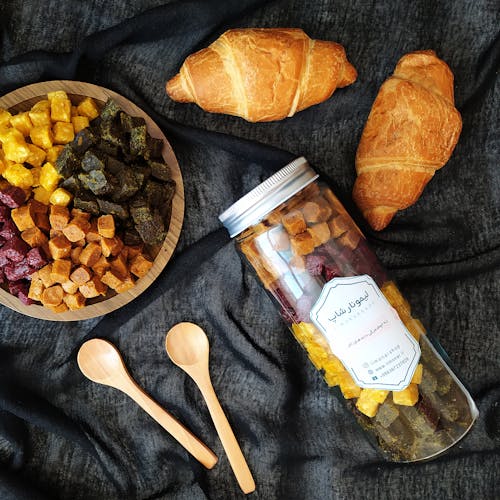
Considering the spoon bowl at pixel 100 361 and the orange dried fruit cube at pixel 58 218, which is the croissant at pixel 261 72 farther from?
the spoon bowl at pixel 100 361

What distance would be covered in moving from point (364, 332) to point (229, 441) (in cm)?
57

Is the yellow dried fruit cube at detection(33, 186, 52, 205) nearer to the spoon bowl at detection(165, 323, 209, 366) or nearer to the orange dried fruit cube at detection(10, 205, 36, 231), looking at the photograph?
the orange dried fruit cube at detection(10, 205, 36, 231)

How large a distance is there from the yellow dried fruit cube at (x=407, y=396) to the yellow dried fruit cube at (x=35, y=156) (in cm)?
99

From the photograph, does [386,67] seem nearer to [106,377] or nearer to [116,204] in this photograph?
[116,204]

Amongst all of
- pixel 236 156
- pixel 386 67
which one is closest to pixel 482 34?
pixel 386 67

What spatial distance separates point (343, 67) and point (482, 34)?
0.45 m

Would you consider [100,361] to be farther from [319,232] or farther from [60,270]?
[319,232]

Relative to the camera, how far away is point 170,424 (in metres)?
1.64

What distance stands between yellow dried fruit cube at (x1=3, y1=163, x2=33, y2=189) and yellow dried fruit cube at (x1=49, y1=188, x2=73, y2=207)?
0.24ft

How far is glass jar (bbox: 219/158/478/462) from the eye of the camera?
1.31m

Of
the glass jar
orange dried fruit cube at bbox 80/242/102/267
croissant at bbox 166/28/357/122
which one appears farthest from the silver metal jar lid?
orange dried fruit cube at bbox 80/242/102/267

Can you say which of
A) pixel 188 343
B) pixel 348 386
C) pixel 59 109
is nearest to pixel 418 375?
pixel 348 386

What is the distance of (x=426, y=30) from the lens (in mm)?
1611

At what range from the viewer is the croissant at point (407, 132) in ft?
4.67
